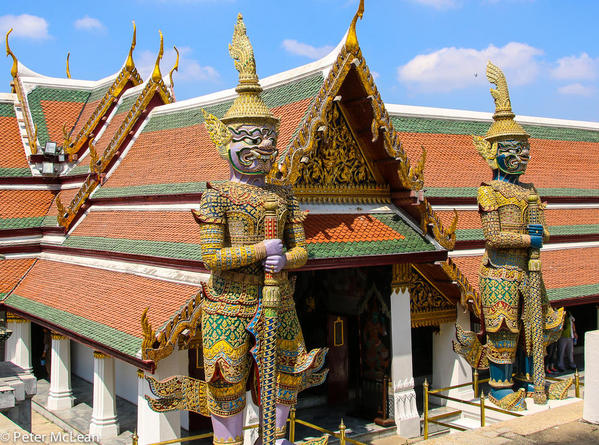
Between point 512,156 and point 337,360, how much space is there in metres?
4.99

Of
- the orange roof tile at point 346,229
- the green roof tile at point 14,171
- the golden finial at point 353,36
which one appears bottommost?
the orange roof tile at point 346,229

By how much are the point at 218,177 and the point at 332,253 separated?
2916mm

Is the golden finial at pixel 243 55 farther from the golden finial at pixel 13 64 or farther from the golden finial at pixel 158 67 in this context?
the golden finial at pixel 13 64

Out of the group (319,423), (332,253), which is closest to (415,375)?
(319,423)

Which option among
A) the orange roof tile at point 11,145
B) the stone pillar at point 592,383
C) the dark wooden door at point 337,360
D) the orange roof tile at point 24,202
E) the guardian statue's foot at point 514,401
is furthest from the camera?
the orange roof tile at point 11,145

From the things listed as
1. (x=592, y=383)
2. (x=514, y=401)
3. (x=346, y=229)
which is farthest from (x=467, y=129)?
(x=592, y=383)

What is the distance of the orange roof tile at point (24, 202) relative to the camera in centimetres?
1566

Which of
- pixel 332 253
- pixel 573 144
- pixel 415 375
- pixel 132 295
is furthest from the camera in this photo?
pixel 573 144

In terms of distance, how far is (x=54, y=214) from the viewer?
1572cm

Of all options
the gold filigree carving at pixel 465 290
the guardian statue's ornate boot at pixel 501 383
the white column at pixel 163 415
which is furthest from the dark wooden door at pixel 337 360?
the white column at pixel 163 415

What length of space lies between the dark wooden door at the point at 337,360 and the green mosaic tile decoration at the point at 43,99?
30.3 feet

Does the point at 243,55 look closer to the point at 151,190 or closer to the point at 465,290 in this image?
the point at 151,190

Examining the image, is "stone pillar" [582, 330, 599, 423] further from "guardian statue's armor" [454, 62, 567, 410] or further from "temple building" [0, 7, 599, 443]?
"temple building" [0, 7, 599, 443]

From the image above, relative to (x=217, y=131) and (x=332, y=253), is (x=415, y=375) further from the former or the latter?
(x=217, y=131)
